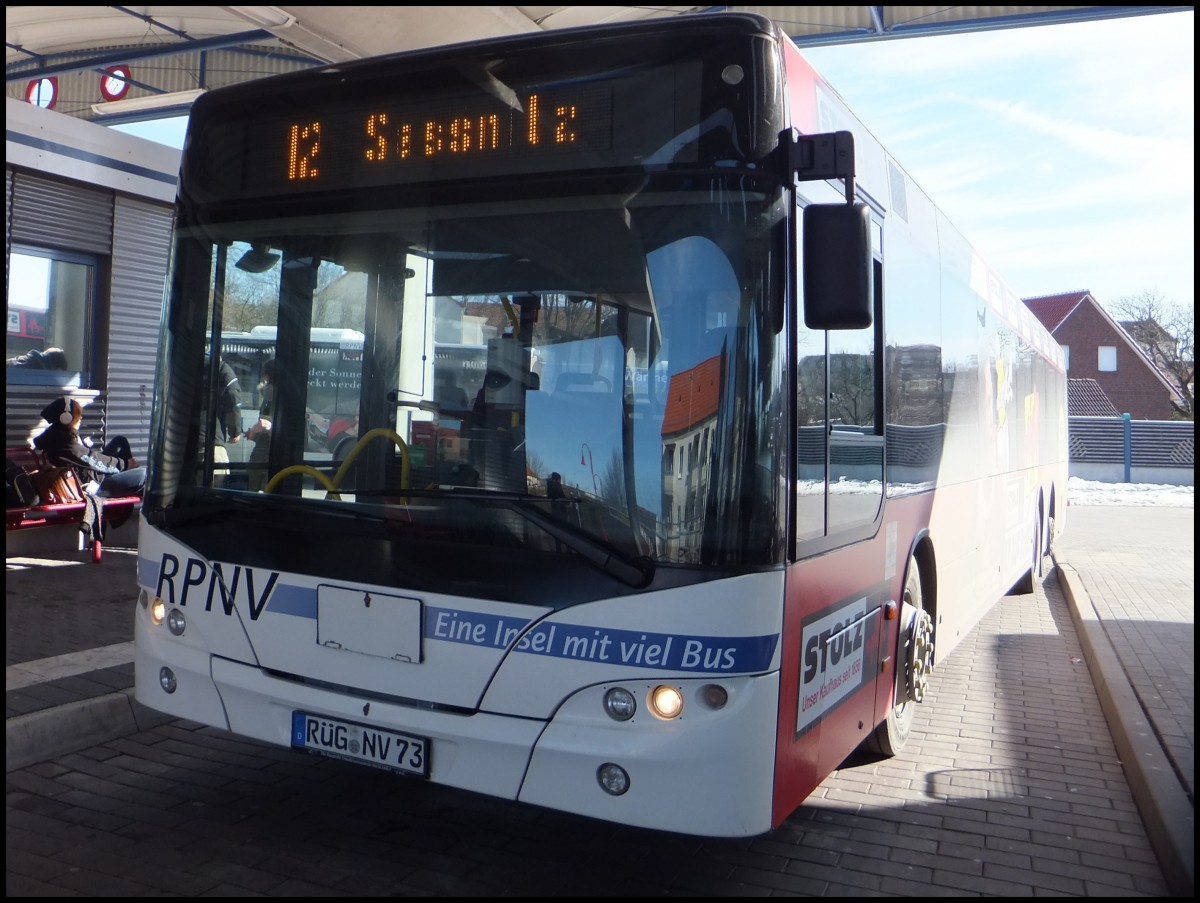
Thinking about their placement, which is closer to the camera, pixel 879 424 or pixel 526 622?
pixel 526 622

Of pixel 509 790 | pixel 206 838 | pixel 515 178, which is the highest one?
pixel 515 178

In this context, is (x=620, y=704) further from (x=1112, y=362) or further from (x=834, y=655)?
(x=1112, y=362)

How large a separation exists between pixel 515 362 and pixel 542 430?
28 cm

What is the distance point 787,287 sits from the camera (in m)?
3.76

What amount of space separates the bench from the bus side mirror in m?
7.52

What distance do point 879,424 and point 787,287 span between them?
4.66 ft

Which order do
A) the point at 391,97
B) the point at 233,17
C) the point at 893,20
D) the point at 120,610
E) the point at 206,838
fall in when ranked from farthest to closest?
the point at 233,17
the point at 893,20
the point at 120,610
the point at 206,838
the point at 391,97

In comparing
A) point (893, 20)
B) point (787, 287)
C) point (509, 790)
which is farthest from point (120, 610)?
point (893, 20)

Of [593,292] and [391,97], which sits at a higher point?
[391,97]

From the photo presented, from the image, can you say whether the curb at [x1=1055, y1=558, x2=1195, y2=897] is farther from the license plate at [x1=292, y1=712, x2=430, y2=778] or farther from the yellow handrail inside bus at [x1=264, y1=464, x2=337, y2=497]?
the yellow handrail inside bus at [x1=264, y1=464, x2=337, y2=497]

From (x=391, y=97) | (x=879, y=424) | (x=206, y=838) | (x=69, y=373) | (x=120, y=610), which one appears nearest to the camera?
(x=391, y=97)

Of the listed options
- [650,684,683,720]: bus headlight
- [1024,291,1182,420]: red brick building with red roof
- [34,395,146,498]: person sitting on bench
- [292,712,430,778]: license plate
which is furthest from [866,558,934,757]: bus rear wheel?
[1024,291,1182,420]: red brick building with red roof

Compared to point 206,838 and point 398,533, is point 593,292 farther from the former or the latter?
point 206,838

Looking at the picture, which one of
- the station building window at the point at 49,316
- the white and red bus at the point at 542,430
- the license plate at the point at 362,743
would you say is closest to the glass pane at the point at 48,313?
the station building window at the point at 49,316
